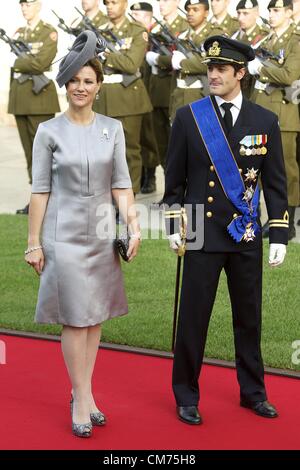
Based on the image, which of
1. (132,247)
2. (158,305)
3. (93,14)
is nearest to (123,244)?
(132,247)

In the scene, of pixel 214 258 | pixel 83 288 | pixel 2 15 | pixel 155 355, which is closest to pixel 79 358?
pixel 83 288

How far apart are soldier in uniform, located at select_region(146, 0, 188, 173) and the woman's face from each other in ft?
22.4

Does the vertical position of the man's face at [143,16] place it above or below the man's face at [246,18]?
above

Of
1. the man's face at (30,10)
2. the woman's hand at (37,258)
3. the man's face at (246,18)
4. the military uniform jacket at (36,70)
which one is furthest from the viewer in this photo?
the man's face at (30,10)

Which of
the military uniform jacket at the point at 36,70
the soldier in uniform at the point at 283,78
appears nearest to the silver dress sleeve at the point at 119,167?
the soldier in uniform at the point at 283,78

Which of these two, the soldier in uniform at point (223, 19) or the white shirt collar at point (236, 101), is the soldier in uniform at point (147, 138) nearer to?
the soldier in uniform at point (223, 19)

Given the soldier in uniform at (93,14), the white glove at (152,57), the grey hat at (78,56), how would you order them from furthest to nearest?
the white glove at (152,57) → the soldier in uniform at (93,14) → the grey hat at (78,56)

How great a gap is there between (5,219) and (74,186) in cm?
597

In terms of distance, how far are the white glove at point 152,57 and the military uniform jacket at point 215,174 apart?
21.7 ft

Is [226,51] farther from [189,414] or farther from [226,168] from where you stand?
[189,414]

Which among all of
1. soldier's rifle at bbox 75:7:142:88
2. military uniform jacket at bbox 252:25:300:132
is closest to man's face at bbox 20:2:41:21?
soldier's rifle at bbox 75:7:142:88

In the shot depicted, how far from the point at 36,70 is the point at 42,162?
21.2 feet

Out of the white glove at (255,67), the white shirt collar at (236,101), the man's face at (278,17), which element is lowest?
the white shirt collar at (236,101)

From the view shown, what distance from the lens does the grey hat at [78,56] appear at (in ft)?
17.9
